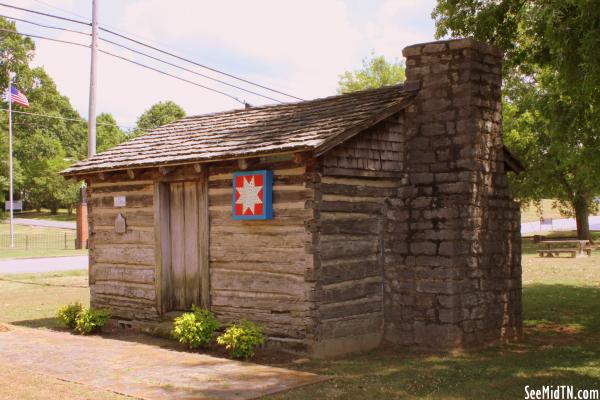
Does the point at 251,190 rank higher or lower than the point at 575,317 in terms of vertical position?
higher

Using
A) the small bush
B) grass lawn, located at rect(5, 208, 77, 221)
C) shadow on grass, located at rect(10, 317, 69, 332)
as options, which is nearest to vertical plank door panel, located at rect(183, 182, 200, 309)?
the small bush

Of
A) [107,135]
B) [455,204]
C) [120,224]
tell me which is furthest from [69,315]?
[107,135]

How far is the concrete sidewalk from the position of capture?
780 cm

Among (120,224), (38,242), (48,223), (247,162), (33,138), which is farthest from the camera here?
(33,138)

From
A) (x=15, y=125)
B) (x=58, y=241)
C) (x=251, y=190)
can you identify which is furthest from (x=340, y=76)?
(x=251, y=190)

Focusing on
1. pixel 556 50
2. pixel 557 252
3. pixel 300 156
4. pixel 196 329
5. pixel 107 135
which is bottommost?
pixel 196 329

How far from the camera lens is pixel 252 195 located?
1064 cm

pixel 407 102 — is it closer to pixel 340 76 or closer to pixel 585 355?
pixel 585 355

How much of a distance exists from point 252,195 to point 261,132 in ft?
4.71

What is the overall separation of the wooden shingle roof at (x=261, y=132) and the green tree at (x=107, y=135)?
6632cm

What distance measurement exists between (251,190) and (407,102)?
299 centimetres

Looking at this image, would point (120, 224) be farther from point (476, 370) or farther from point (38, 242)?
point (38, 242)

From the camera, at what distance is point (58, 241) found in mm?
42938

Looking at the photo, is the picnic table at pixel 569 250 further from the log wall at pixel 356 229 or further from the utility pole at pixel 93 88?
the utility pole at pixel 93 88
